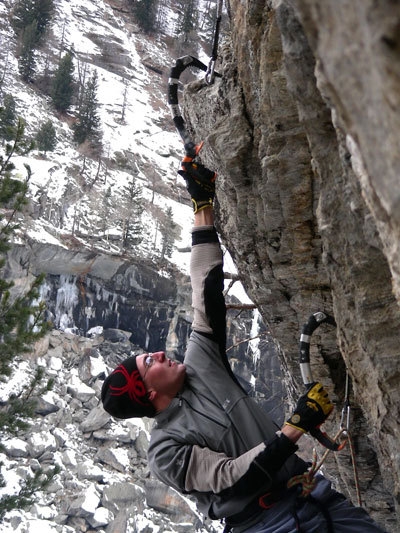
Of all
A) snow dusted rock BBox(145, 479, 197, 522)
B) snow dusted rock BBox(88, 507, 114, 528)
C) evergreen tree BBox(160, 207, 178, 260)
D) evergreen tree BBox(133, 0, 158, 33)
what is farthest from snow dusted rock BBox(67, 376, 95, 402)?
evergreen tree BBox(133, 0, 158, 33)

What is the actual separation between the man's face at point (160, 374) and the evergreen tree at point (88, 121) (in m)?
34.2

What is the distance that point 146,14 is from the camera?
1983 inches

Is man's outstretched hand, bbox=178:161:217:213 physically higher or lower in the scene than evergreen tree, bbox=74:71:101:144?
lower

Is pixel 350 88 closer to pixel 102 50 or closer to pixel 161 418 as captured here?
pixel 161 418

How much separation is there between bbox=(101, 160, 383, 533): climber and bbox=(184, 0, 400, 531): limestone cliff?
453 millimetres

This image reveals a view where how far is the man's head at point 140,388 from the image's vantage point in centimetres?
257

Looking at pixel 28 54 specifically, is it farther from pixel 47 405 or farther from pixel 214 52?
pixel 214 52

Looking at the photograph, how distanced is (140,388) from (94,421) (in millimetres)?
18478

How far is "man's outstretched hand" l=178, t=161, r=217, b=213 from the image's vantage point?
117 inches

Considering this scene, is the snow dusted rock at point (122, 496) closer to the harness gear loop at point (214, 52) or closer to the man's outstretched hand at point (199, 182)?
the man's outstretched hand at point (199, 182)

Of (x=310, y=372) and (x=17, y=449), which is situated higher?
(x=310, y=372)

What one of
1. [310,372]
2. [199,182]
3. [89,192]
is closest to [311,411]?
[310,372]

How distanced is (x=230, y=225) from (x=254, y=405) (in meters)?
1.37

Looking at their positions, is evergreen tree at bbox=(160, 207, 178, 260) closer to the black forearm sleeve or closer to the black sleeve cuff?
the black sleeve cuff
